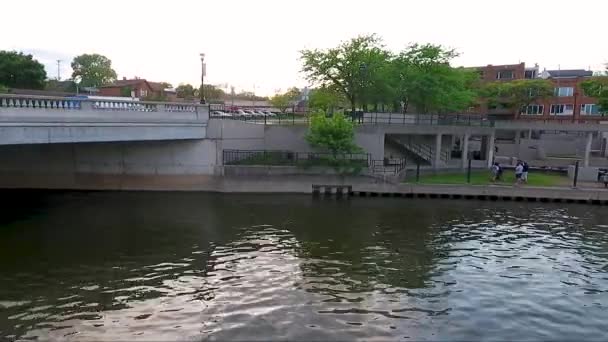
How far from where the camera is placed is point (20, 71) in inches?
2822

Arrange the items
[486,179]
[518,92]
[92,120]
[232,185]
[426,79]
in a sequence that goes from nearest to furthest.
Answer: [92,120] < [232,185] < [486,179] < [426,79] < [518,92]

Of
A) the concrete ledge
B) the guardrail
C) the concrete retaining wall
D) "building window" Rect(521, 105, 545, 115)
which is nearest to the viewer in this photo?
the concrete retaining wall

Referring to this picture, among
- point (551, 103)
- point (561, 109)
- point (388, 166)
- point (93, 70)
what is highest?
point (93, 70)

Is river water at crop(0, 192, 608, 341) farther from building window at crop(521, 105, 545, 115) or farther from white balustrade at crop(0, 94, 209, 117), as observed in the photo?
building window at crop(521, 105, 545, 115)

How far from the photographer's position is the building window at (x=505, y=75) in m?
80.8

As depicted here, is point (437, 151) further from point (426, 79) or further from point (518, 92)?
point (518, 92)

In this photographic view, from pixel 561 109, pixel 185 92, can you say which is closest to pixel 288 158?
pixel 561 109

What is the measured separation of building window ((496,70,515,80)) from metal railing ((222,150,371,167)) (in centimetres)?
5496

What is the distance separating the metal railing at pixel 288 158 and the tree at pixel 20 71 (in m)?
54.7

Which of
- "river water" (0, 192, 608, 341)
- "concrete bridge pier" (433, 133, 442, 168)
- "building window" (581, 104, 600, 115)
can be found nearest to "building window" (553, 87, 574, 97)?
"building window" (581, 104, 600, 115)

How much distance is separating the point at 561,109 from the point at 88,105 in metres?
71.1

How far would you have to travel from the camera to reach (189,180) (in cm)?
3428

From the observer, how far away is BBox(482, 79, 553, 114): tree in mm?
66125

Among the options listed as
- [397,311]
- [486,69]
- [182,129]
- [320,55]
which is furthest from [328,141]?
[486,69]
